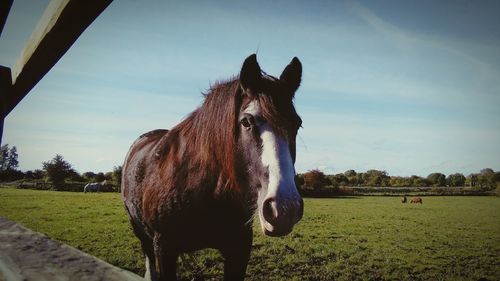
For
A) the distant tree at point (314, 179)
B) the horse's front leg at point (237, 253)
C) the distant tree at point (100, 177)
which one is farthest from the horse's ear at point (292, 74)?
the distant tree at point (100, 177)

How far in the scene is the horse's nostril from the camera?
5.63 ft

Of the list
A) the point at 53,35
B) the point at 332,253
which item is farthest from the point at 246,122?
the point at 332,253

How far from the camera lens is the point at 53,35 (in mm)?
1449

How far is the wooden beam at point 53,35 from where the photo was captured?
1.26 m

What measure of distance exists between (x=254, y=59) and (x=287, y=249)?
849cm

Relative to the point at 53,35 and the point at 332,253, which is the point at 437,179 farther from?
the point at 53,35

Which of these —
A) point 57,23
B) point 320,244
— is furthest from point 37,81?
point 320,244

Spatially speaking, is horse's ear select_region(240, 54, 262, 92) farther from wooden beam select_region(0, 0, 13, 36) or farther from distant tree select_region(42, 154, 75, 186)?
distant tree select_region(42, 154, 75, 186)

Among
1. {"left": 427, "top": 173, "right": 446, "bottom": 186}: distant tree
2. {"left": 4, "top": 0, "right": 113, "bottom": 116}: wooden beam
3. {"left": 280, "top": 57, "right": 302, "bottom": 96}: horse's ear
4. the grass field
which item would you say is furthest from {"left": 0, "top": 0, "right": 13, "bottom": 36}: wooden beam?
{"left": 427, "top": 173, "right": 446, "bottom": 186}: distant tree

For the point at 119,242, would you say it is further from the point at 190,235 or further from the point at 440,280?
the point at 440,280

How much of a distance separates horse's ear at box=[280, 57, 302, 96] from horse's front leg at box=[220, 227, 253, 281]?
1.42 meters

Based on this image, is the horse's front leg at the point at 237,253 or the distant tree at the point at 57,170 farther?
the distant tree at the point at 57,170

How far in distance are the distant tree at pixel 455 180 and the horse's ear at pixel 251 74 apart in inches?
6253

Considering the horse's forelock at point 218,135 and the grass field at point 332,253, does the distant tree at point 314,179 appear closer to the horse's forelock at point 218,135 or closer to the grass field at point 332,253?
the grass field at point 332,253
